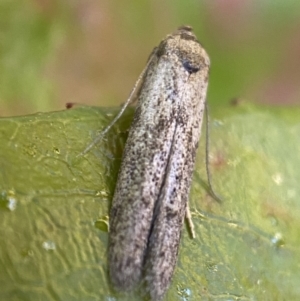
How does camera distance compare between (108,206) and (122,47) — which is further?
(122,47)

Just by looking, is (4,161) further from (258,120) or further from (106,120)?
(258,120)

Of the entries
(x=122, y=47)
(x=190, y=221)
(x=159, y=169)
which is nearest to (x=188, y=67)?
(x=159, y=169)

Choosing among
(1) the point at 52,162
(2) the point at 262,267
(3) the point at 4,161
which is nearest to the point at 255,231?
(2) the point at 262,267

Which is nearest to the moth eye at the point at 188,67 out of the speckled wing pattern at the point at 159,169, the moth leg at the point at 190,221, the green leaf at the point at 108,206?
the speckled wing pattern at the point at 159,169

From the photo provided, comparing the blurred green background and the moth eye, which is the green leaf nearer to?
the moth eye

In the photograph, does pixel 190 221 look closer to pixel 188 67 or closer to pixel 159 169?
pixel 159 169
